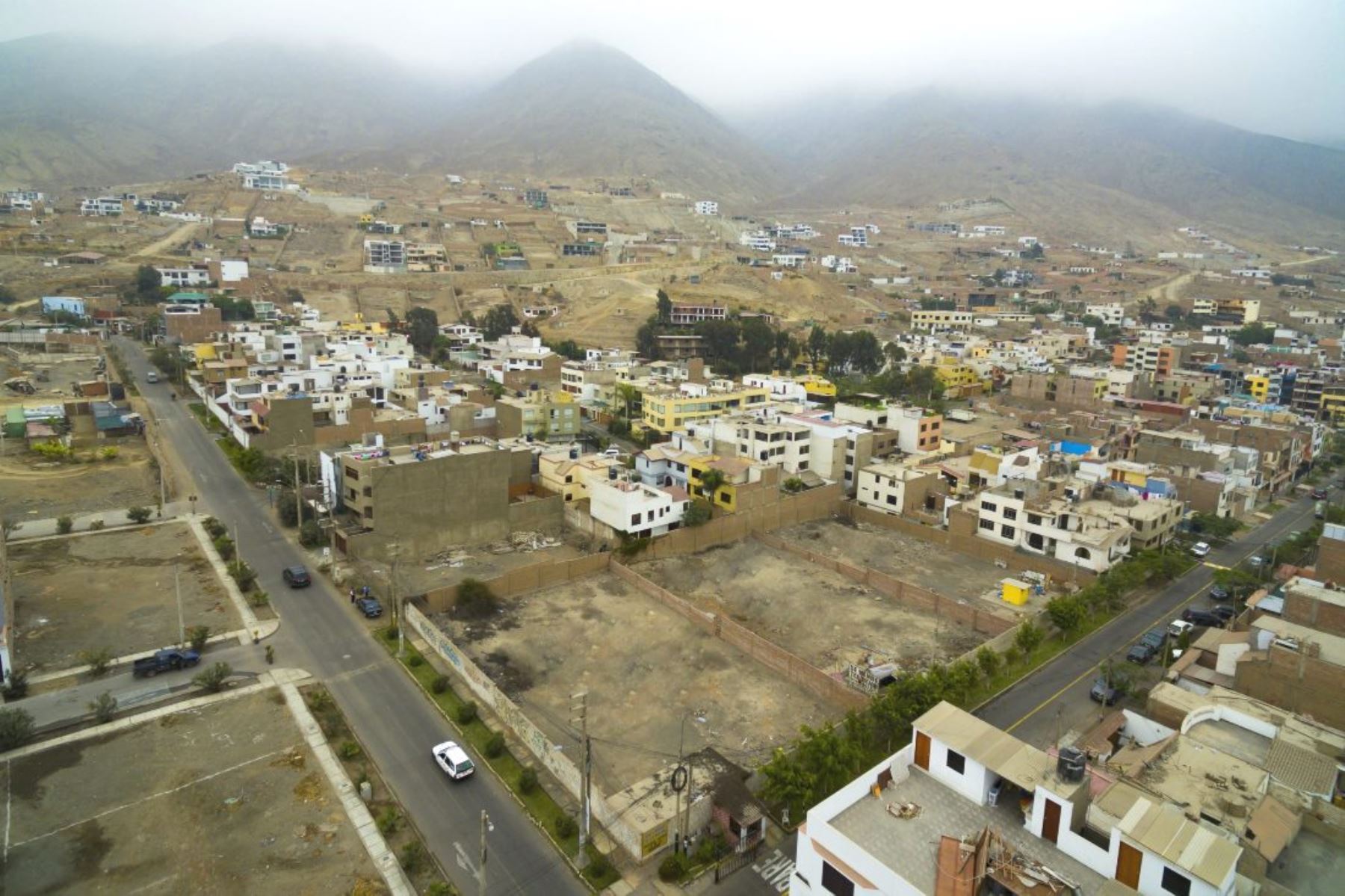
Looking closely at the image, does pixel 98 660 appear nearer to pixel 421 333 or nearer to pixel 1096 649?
pixel 1096 649

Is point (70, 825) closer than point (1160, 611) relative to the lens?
Yes

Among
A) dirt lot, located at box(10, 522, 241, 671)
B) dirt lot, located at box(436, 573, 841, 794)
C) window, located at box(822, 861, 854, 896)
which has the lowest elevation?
dirt lot, located at box(436, 573, 841, 794)

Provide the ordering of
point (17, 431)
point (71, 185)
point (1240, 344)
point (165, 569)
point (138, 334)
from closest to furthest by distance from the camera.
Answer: point (165, 569), point (17, 431), point (138, 334), point (1240, 344), point (71, 185)

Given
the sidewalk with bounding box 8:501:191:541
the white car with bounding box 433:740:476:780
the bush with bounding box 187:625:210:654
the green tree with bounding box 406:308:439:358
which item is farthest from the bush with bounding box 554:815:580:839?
the green tree with bounding box 406:308:439:358

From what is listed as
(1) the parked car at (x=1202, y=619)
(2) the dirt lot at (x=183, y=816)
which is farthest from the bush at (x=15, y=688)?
(1) the parked car at (x=1202, y=619)

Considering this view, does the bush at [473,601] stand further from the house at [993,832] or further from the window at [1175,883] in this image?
the window at [1175,883]

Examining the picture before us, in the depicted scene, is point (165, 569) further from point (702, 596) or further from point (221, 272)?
point (221, 272)

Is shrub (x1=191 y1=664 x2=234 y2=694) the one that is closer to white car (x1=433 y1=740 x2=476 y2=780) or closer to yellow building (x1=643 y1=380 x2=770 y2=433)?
white car (x1=433 y1=740 x2=476 y2=780)

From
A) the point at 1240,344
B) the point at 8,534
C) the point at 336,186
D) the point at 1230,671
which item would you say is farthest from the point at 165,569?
the point at 336,186
